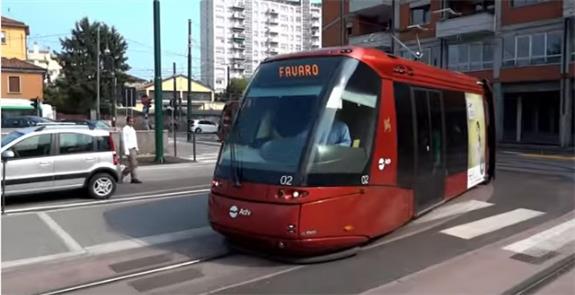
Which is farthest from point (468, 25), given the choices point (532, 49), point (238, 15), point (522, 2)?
point (238, 15)

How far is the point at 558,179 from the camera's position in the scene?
13.9 meters

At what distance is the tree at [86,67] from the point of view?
76.1 m

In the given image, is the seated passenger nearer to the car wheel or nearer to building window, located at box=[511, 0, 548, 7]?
the car wheel

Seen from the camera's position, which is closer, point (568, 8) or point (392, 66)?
point (392, 66)

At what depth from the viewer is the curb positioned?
213 inches

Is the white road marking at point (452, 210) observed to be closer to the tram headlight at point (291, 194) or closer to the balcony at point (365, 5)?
the tram headlight at point (291, 194)

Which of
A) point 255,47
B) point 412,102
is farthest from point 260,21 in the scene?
point 412,102

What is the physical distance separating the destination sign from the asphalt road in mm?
2214

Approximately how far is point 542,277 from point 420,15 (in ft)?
124

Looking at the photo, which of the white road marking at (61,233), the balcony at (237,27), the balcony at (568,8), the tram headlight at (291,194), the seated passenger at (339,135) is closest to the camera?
the tram headlight at (291,194)

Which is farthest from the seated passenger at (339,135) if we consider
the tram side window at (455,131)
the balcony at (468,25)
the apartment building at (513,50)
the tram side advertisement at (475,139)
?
the balcony at (468,25)

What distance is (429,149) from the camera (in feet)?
27.2

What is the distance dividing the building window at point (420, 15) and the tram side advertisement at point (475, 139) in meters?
30.5

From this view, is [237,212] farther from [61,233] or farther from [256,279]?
[61,233]
